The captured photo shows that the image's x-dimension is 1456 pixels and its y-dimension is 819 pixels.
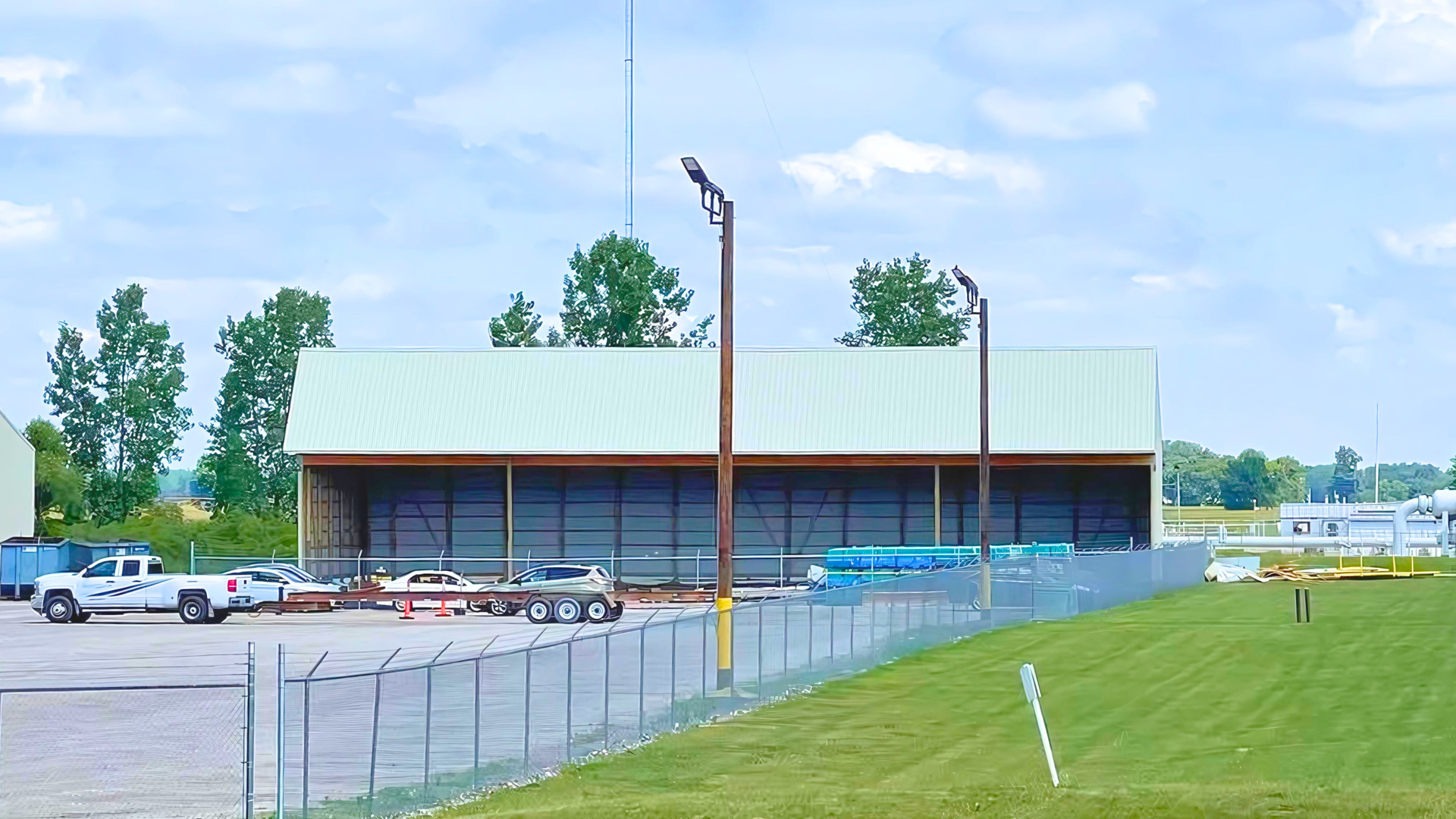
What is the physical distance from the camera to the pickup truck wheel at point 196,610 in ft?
158

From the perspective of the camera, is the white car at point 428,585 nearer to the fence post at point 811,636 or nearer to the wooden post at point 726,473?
the fence post at point 811,636

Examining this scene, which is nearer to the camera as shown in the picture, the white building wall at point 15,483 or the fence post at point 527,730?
the fence post at point 527,730

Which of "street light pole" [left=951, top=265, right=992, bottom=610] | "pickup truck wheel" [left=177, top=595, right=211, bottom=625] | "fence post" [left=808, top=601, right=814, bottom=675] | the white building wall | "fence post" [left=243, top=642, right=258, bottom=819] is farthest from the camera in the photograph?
the white building wall

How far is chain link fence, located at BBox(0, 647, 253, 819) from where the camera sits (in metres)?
16.4

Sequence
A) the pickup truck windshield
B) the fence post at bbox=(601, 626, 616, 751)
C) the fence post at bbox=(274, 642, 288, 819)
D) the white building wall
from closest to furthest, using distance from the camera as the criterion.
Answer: the fence post at bbox=(274, 642, 288, 819) → the fence post at bbox=(601, 626, 616, 751) → the pickup truck windshield → the white building wall

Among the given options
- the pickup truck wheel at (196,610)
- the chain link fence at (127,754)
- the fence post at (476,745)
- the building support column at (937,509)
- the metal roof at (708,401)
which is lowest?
the pickup truck wheel at (196,610)

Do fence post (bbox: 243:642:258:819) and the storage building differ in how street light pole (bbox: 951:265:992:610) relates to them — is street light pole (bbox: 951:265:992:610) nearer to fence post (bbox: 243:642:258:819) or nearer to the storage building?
the storage building

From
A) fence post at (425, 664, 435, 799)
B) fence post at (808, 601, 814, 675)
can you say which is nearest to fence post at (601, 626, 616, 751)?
fence post at (425, 664, 435, 799)

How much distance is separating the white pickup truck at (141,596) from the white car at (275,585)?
1.08 metres

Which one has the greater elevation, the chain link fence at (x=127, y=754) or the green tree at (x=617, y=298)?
the green tree at (x=617, y=298)

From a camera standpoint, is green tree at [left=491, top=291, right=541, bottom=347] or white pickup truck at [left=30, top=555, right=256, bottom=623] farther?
green tree at [left=491, top=291, right=541, bottom=347]

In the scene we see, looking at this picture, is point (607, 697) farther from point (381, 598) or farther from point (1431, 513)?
point (1431, 513)

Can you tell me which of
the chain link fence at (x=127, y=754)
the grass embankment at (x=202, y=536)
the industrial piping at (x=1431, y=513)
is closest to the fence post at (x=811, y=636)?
the chain link fence at (x=127, y=754)

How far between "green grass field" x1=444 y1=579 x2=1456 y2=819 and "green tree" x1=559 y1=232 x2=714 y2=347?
66.9 meters
